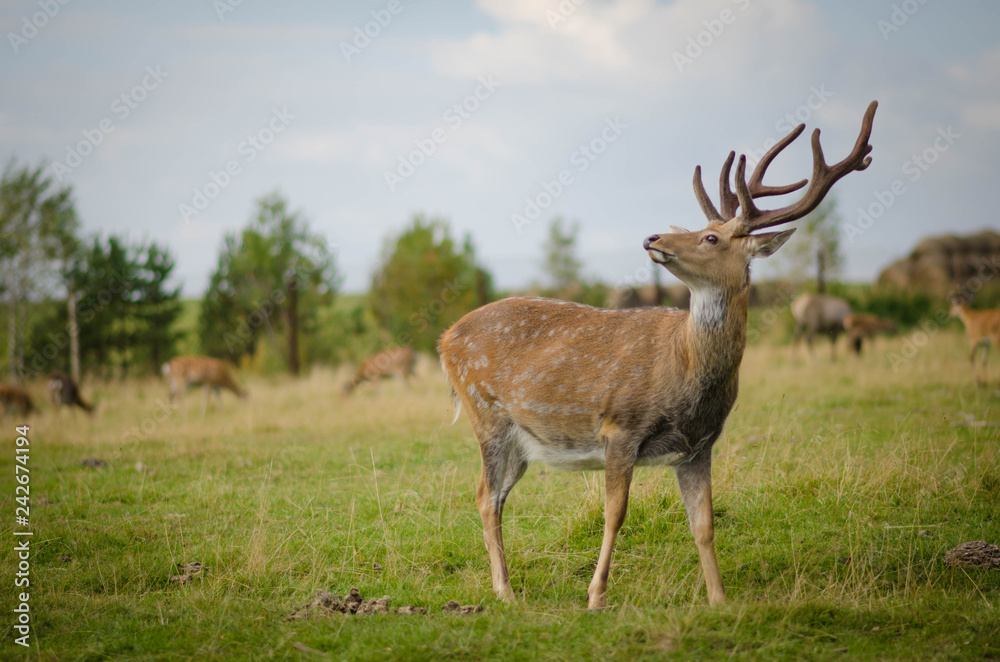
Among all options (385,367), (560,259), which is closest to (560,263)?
(560,259)

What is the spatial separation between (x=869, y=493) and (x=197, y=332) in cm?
2687

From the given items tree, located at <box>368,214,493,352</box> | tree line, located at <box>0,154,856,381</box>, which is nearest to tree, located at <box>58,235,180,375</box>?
tree line, located at <box>0,154,856,381</box>

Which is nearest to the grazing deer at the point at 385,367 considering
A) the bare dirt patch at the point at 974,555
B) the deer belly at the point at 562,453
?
the deer belly at the point at 562,453

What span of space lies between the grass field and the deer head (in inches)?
78.9

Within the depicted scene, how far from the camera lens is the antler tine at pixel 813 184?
479 centimetres

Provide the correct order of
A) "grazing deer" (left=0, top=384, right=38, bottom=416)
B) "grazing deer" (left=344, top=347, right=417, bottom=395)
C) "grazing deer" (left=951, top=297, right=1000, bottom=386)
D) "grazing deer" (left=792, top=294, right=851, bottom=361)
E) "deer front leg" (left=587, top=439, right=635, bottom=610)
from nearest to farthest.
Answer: "deer front leg" (left=587, top=439, right=635, bottom=610)
"grazing deer" (left=951, top=297, right=1000, bottom=386)
"grazing deer" (left=0, top=384, right=38, bottom=416)
"grazing deer" (left=344, top=347, right=417, bottom=395)
"grazing deer" (left=792, top=294, right=851, bottom=361)

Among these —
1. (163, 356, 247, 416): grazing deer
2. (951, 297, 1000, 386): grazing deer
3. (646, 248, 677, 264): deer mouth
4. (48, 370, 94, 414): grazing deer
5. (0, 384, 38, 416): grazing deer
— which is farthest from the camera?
(163, 356, 247, 416): grazing deer

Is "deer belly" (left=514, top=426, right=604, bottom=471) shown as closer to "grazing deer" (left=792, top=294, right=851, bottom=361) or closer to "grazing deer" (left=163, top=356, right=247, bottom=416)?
"grazing deer" (left=163, top=356, right=247, bottom=416)

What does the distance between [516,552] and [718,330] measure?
8.14 feet

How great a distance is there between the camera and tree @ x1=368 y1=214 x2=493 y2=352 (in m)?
28.5

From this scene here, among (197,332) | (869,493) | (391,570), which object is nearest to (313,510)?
(391,570)

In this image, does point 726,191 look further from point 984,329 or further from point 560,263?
point 560,263

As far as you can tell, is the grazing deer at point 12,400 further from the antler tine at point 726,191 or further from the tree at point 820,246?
the tree at point 820,246

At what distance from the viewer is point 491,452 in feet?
18.5
